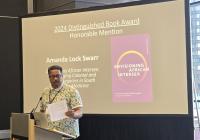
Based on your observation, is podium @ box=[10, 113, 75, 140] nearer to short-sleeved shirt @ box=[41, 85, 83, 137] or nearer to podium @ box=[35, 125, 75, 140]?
podium @ box=[35, 125, 75, 140]

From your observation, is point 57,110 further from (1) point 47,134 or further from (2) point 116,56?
(2) point 116,56

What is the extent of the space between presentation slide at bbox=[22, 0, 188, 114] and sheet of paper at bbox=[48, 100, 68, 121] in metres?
1.19

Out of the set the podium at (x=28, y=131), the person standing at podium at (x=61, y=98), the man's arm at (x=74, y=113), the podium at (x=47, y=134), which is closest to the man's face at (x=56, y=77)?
the person standing at podium at (x=61, y=98)

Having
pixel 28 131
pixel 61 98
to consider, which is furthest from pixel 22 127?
pixel 61 98

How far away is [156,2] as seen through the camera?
4.14 metres

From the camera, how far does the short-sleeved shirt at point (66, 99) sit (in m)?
3.65

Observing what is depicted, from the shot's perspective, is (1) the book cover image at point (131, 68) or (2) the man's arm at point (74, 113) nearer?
(2) the man's arm at point (74, 113)

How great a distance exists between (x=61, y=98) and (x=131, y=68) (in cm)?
103

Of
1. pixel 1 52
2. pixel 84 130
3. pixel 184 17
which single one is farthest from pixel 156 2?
pixel 1 52

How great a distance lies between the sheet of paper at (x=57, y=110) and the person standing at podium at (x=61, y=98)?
0.26 m

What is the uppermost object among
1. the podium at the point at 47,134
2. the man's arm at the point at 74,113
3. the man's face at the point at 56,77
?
the man's face at the point at 56,77

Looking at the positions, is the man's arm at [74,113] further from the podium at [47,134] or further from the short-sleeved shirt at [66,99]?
the podium at [47,134]

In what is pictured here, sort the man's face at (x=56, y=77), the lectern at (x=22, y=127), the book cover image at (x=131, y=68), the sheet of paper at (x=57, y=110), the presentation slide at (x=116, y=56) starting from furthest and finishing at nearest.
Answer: the book cover image at (x=131, y=68) < the presentation slide at (x=116, y=56) < the man's face at (x=56, y=77) < the sheet of paper at (x=57, y=110) < the lectern at (x=22, y=127)

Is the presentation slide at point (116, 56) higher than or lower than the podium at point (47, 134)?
higher
